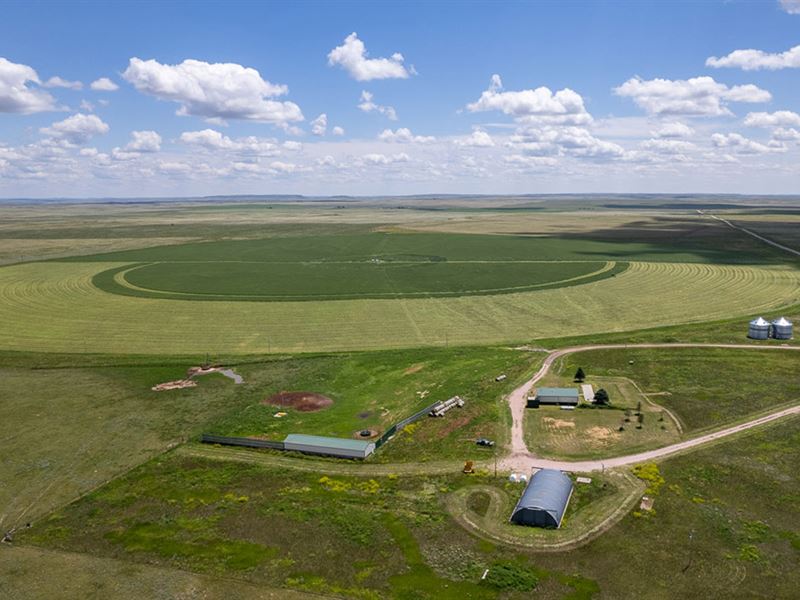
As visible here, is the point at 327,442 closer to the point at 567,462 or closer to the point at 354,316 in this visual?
the point at 567,462

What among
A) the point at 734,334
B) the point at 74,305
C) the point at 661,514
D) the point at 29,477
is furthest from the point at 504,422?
the point at 74,305

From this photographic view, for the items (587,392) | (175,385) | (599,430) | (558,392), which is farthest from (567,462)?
(175,385)

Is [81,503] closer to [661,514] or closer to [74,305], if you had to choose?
[661,514]

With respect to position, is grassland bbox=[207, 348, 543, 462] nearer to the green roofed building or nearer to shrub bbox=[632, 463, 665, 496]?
the green roofed building

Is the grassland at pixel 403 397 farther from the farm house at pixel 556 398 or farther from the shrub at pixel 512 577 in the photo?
the shrub at pixel 512 577

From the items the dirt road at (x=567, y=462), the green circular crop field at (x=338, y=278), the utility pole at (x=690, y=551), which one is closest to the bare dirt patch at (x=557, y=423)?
the dirt road at (x=567, y=462)

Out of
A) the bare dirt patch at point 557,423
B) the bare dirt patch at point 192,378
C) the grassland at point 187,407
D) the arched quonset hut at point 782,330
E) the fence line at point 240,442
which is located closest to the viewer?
the grassland at point 187,407
